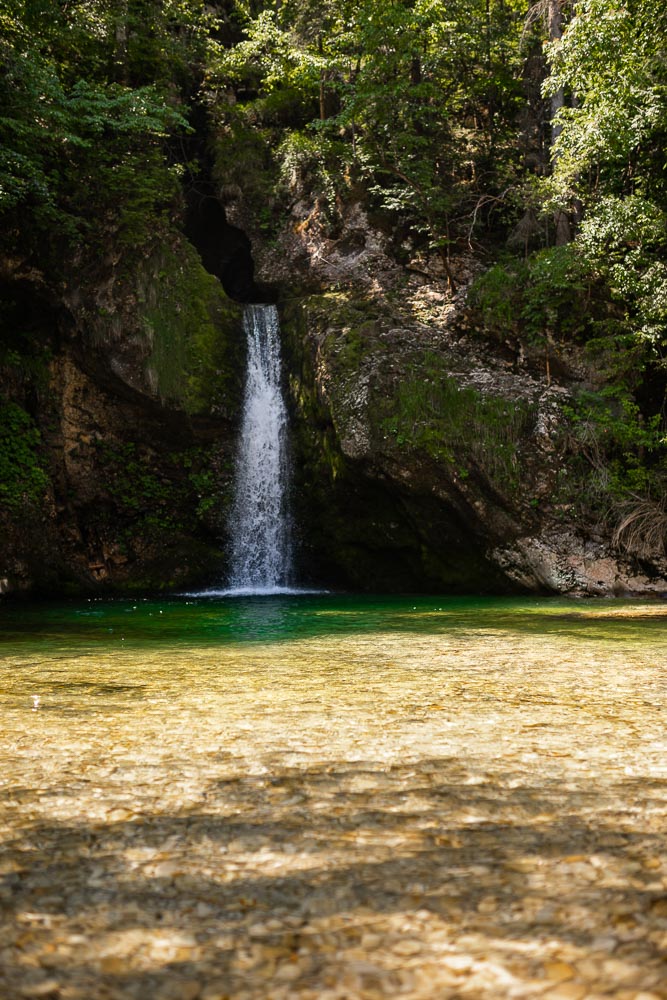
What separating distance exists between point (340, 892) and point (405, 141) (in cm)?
1772

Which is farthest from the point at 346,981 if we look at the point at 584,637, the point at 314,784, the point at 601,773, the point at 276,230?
the point at 276,230

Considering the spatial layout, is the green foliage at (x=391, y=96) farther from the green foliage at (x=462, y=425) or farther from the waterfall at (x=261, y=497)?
the waterfall at (x=261, y=497)

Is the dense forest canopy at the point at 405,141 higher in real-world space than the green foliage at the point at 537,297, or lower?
higher

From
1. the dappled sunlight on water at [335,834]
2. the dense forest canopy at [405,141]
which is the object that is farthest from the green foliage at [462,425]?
the dappled sunlight on water at [335,834]

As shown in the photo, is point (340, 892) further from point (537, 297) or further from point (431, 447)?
point (537, 297)

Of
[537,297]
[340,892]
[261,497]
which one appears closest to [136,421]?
[261,497]

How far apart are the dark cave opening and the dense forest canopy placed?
0.90m

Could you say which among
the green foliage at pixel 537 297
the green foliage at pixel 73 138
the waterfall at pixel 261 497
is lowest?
the waterfall at pixel 261 497

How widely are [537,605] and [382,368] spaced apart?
20.6 feet

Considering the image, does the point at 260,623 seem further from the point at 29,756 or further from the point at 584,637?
the point at 29,756

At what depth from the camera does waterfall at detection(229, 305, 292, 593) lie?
16984 mm

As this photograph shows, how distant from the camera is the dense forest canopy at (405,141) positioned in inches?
540

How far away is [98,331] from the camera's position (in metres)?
16.0

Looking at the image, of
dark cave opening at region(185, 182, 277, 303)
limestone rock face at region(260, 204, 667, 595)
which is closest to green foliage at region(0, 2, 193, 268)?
dark cave opening at region(185, 182, 277, 303)
